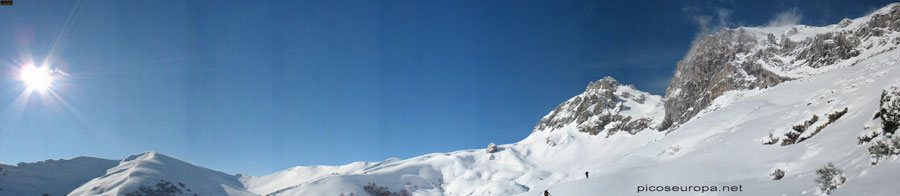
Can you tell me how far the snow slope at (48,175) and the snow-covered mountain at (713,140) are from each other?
825mm

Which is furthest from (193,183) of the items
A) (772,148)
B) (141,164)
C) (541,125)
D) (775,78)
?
(775,78)

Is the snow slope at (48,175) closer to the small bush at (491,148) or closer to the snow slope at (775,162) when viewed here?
the small bush at (491,148)

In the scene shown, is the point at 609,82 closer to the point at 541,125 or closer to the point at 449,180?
the point at 541,125

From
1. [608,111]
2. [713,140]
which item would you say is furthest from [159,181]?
[608,111]

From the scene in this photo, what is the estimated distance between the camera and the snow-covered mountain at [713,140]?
14.3 m

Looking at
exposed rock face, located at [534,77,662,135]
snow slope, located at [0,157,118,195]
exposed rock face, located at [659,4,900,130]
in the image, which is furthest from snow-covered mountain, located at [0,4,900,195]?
snow slope, located at [0,157,118,195]

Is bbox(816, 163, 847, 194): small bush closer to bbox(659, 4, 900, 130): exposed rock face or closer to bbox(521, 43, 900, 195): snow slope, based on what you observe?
bbox(521, 43, 900, 195): snow slope

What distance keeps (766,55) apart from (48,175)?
846 ft

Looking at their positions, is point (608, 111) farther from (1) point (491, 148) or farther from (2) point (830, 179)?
(2) point (830, 179)

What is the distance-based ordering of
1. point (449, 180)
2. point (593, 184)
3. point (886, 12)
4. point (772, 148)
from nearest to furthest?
point (772, 148), point (593, 184), point (886, 12), point (449, 180)

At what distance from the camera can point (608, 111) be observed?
151 meters

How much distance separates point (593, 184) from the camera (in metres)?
26.3

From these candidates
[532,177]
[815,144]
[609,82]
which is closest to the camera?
[815,144]

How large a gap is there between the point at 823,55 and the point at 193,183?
21115 cm
